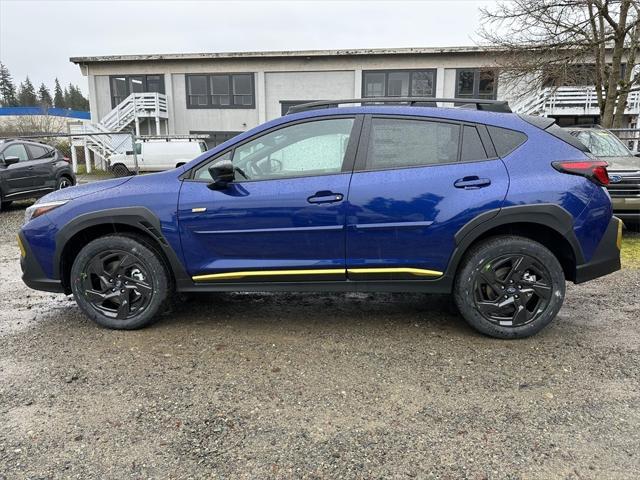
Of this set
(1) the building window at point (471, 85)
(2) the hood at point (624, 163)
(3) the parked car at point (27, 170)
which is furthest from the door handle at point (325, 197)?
(1) the building window at point (471, 85)

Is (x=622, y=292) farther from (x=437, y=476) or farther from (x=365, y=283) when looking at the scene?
(x=437, y=476)

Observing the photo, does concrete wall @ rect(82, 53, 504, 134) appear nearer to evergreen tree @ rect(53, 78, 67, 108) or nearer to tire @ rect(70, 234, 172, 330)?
tire @ rect(70, 234, 172, 330)

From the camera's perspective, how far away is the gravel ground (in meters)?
2.31

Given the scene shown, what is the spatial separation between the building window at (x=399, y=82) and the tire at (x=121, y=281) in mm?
20711

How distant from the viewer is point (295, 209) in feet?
11.6

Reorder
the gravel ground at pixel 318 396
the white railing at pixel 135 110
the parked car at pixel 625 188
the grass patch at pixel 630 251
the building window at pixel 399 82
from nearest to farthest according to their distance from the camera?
the gravel ground at pixel 318 396 < the grass patch at pixel 630 251 < the parked car at pixel 625 188 < the building window at pixel 399 82 < the white railing at pixel 135 110

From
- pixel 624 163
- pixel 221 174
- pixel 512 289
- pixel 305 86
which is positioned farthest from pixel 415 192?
pixel 305 86

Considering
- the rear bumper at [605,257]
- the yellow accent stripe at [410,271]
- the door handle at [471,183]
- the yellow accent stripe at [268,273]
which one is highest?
the door handle at [471,183]

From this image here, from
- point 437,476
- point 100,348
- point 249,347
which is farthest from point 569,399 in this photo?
point 100,348

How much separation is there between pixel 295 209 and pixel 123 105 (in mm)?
23498

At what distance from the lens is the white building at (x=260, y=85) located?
73.6 feet

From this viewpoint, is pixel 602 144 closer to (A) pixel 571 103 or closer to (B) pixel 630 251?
(B) pixel 630 251

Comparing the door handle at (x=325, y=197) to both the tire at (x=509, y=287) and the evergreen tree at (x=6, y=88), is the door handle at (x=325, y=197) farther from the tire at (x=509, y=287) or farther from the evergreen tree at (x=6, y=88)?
the evergreen tree at (x=6, y=88)

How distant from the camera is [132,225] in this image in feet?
12.3
